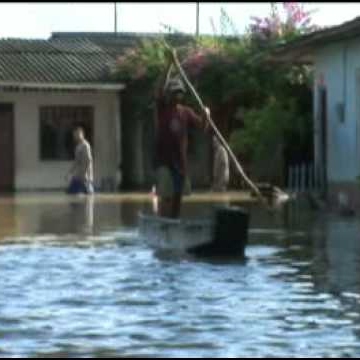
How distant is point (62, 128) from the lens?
1565 inches

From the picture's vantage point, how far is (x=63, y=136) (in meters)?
39.8

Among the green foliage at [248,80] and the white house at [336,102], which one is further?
the green foliage at [248,80]

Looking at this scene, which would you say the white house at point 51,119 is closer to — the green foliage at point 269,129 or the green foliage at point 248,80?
the green foliage at point 248,80

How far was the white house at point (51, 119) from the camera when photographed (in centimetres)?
3897

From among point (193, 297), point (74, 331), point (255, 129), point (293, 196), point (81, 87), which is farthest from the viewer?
→ point (81, 87)

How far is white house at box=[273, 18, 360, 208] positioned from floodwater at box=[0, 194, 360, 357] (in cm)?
514

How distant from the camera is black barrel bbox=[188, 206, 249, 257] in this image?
1633 centimetres

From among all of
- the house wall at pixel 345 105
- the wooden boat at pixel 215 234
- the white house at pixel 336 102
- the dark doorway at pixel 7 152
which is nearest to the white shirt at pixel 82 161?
the white house at pixel 336 102

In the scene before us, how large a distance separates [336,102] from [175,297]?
49.6 feet

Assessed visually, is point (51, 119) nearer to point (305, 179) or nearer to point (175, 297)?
point (305, 179)

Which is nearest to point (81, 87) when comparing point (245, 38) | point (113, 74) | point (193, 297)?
point (113, 74)

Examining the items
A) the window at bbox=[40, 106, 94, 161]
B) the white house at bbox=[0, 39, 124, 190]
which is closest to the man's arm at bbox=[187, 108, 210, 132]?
the white house at bbox=[0, 39, 124, 190]

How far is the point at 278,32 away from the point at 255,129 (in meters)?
5.37

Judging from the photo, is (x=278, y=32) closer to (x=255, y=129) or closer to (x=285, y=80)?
(x=285, y=80)
